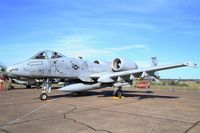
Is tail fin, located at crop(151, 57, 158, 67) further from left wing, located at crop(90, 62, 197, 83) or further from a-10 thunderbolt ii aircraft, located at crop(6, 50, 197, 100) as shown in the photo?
left wing, located at crop(90, 62, 197, 83)

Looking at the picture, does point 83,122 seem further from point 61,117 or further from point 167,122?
point 167,122

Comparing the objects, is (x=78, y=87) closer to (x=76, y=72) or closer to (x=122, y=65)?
(x=76, y=72)

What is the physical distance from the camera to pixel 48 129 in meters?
7.15

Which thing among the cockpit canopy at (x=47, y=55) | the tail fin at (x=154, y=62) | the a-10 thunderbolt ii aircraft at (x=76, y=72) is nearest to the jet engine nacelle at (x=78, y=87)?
the a-10 thunderbolt ii aircraft at (x=76, y=72)

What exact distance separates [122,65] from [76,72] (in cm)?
358

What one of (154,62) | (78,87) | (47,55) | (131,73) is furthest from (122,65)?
(154,62)

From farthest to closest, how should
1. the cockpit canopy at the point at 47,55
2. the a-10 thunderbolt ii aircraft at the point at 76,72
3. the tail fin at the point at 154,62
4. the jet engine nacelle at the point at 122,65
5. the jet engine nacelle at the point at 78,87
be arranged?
the tail fin at the point at 154,62 → the jet engine nacelle at the point at 122,65 → the jet engine nacelle at the point at 78,87 → the cockpit canopy at the point at 47,55 → the a-10 thunderbolt ii aircraft at the point at 76,72

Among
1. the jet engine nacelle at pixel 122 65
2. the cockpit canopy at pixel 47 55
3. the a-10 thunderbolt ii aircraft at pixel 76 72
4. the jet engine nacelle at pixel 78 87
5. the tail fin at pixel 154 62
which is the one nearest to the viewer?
the a-10 thunderbolt ii aircraft at pixel 76 72

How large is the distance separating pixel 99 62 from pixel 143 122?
13282 millimetres

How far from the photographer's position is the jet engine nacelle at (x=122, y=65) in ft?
62.3

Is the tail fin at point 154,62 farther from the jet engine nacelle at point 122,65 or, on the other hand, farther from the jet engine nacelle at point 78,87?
the jet engine nacelle at point 78,87

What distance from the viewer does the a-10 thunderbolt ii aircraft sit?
15086mm

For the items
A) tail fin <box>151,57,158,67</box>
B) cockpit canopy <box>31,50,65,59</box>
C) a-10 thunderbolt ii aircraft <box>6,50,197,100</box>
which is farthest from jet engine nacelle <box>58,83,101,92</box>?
tail fin <box>151,57,158,67</box>

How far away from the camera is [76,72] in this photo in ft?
59.2
